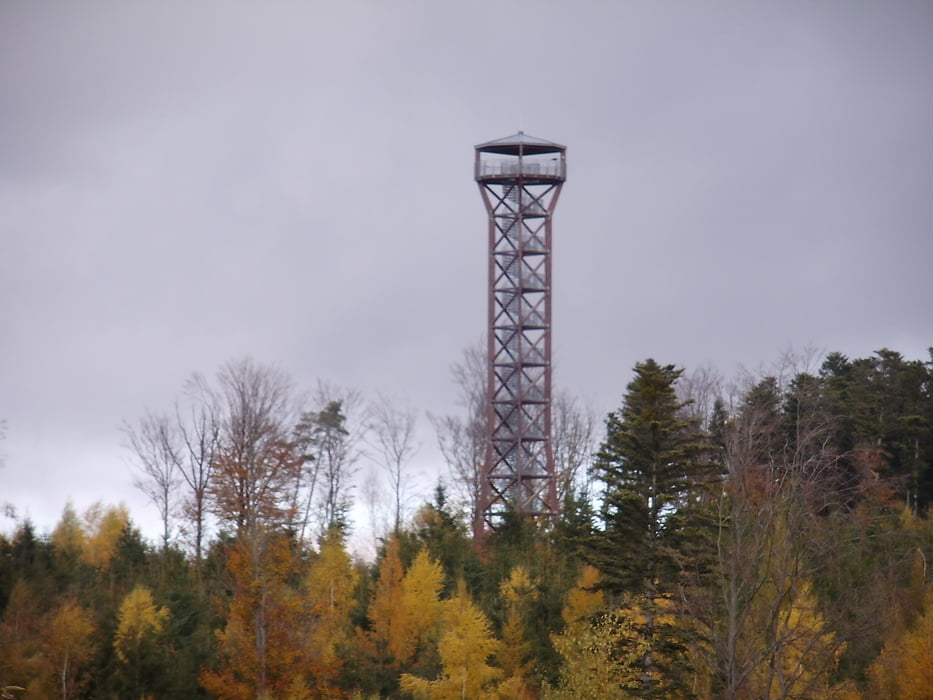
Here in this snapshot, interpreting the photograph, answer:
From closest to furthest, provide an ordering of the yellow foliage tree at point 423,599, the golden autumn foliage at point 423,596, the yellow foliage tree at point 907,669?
the yellow foliage tree at point 907,669 → the yellow foliage tree at point 423,599 → the golden autumn foliage at point 423,596

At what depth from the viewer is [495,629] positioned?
4416 cm

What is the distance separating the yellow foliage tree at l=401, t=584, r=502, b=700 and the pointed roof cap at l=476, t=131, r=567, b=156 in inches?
976

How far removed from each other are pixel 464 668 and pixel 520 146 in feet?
88.1

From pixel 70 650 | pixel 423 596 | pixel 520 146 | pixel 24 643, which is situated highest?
pixel 520 146

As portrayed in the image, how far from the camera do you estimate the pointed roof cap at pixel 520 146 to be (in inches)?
2335

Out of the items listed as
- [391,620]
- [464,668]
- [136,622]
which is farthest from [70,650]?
[464,668]

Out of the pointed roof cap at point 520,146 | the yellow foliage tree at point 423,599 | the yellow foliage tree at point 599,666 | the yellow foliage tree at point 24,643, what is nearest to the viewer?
the yellow foliage tree at point 599,666

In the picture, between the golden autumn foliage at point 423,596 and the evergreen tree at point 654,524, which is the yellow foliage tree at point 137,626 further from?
the evergreen tree at point 654,524

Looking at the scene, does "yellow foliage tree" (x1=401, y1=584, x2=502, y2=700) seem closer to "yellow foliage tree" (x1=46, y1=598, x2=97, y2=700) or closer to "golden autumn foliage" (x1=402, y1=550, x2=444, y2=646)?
"golden autumn foliage" (x1=402, y1=550, x2=444, y2=646)

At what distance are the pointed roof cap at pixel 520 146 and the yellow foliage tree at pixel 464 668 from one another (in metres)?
24.8

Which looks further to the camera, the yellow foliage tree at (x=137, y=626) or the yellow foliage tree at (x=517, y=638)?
the yellow foliage tree at (x=137, y=626)

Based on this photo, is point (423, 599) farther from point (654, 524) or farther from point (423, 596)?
point (654, 524)

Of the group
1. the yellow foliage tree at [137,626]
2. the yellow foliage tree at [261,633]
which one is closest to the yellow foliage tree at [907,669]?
the yellow foliage tree at [261,633]

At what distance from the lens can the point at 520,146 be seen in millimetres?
59281
